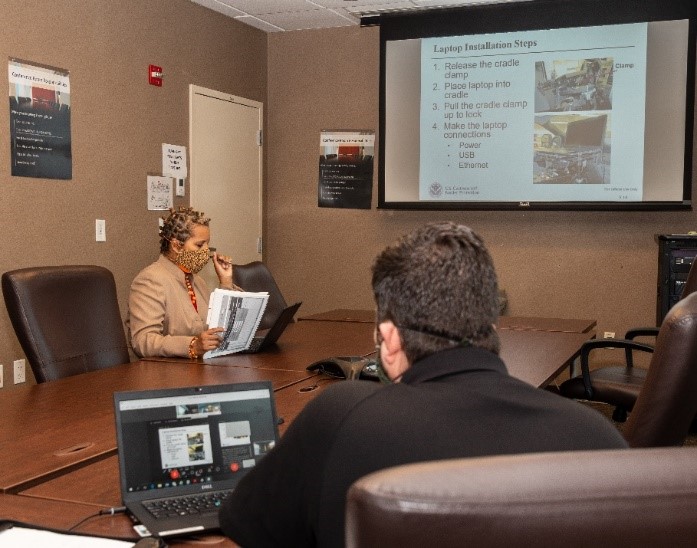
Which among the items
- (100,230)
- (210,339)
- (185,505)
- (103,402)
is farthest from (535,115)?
(185,505)

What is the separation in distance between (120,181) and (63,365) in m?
2.41

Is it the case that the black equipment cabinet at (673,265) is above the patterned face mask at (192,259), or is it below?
below

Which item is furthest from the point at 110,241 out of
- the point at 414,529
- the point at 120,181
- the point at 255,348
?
the point at 414,529

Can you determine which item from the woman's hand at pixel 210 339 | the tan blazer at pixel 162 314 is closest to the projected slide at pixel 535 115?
the tan blazer at pixel 162 314

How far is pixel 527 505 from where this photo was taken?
2.18ft

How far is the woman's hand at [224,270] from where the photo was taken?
3930mm

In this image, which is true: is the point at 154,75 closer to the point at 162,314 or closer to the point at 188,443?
the point at 162,314

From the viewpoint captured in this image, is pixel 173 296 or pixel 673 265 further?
pixel 673 265

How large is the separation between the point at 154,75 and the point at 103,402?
340 centimetres

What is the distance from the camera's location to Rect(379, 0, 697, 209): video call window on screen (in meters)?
5.42

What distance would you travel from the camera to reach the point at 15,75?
14.4 feet

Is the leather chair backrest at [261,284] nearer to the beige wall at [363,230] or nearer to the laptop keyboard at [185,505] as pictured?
the beige wall at [363,230]

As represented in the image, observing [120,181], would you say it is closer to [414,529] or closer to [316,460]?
[316,460]

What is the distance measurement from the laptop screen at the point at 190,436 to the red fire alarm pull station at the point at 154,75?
13.3 ft
